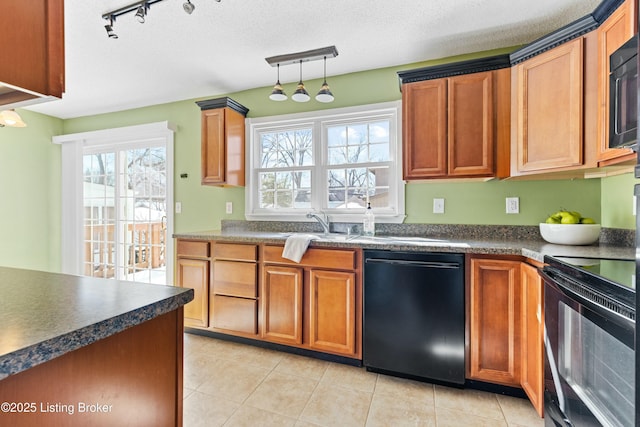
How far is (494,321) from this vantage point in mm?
1905

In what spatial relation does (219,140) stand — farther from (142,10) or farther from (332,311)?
(332,311)

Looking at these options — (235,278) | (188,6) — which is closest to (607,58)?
(188,6)

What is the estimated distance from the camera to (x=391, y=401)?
1.87m

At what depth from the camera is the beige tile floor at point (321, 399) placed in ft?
5.60

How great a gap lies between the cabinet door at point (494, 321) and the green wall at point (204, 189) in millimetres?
718

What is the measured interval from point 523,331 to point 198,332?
100 inches

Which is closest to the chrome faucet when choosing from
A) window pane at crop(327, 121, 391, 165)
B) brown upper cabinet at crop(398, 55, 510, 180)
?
window pane at crop(327, 121, 391, 165)

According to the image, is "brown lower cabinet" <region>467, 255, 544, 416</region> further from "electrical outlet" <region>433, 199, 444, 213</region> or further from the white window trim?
the white window trim

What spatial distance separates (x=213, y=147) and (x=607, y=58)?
2930 millimetres

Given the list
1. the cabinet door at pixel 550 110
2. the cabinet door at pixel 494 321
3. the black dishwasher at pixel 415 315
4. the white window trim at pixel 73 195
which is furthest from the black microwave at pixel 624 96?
the white window trim at pixel 73 195

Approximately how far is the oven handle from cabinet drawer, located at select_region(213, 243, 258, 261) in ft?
6.29

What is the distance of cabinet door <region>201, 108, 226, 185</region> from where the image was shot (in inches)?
118

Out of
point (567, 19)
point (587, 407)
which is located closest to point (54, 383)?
point (587, 407)

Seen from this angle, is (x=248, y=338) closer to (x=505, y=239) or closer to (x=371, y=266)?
(x=371, y=266)
